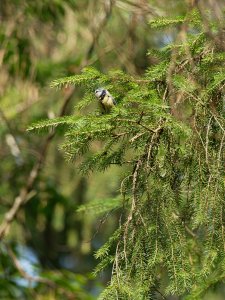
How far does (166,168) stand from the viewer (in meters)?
2.31

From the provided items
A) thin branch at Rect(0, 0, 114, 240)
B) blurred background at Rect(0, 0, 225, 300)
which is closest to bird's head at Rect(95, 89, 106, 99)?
blurred background at Rect(0, 0, 225, 300)

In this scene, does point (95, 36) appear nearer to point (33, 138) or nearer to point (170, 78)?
point (33, 138)

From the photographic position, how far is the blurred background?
505 cm

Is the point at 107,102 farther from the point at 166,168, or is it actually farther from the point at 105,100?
the point at 166,168

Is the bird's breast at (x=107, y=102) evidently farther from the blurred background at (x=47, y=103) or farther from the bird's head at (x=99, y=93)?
the blurred background at (x=47, y=103)

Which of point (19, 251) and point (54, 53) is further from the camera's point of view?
point (54, 53)

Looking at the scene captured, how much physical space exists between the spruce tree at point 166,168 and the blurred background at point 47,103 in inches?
65.1

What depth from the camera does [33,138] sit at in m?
6.87

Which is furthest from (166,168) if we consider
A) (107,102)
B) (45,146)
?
(45,146)

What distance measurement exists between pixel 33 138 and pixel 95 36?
216 centimetres

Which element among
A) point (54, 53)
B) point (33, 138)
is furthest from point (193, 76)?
point (54, 53)

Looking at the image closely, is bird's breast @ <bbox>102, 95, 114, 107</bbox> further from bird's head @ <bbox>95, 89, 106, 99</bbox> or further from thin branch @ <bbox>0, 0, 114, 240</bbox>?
thin branch @ <bbox>0, 0, 114, 240</bbox>

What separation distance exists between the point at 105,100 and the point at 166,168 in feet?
0.98

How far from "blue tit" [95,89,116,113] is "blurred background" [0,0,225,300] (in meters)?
1.62
